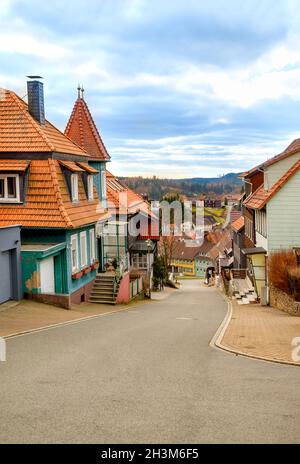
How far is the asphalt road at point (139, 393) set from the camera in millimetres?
7195

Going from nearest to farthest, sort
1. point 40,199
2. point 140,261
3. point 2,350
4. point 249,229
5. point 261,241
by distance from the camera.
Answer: point 2,350
point 40,199
point 261,241
point 249,229
point 140,261

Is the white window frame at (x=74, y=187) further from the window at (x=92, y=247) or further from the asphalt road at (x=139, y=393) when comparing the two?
the asphalt road at (x=139, y=393)

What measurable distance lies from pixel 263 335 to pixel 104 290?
12695 mm

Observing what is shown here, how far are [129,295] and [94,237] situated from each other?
406 centimetres

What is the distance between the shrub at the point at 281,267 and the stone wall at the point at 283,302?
0.38 m

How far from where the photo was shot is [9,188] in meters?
21.9

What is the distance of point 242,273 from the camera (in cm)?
4300

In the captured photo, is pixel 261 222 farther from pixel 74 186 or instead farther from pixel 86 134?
pixel 74 186

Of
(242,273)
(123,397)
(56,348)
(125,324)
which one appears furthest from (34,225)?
(242,273)

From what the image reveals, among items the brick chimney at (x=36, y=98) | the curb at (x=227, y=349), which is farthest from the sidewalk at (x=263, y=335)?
the brick chimney at (x=36, y=98)

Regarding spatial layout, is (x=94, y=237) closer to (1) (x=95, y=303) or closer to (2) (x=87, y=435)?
(1) (x=95, y=303)

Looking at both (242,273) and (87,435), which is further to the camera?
(242,273)

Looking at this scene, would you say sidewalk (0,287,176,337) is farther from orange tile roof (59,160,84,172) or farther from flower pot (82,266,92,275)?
orange tile roof (59,160,84,172)

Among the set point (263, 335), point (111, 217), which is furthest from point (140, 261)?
point (263, 335)
